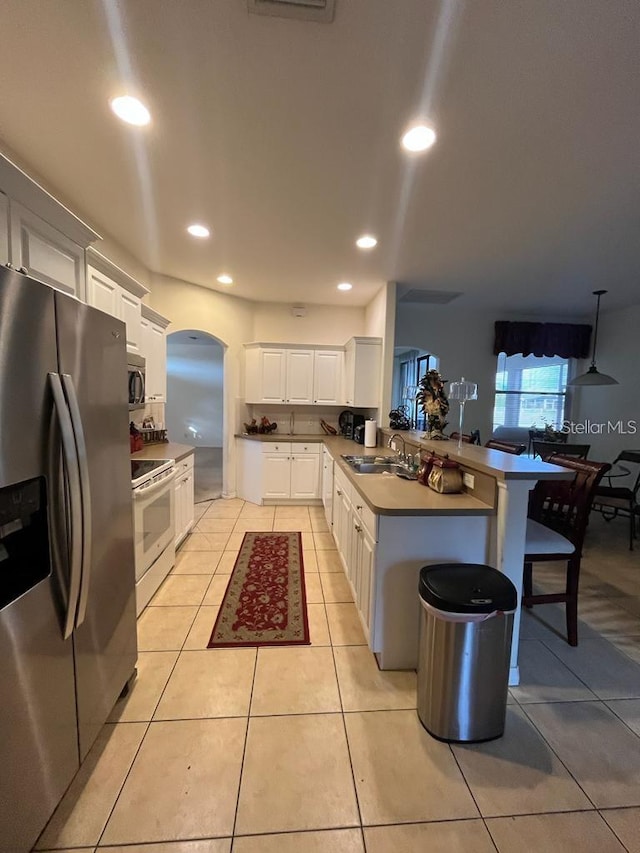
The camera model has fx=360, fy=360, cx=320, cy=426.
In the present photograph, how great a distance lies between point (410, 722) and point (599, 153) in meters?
3.00

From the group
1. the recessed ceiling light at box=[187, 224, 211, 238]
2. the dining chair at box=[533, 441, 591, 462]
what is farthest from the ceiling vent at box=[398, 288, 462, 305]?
the recessed ceiling light at box=[187, 224, 211, 238]

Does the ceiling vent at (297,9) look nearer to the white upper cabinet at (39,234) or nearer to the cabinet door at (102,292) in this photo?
the white upper cabinet at (39,234)

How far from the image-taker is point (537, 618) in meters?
2.49

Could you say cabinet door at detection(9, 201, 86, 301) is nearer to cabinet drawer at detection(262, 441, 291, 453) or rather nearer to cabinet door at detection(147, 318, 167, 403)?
cabinet door at detection(147, 318, 167, 403)

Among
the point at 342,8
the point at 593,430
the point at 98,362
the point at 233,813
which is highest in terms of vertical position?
the point at 342,8

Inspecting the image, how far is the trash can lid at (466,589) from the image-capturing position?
1.50m

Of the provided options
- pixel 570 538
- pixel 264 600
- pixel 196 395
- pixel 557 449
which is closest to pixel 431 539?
pixel 570 538

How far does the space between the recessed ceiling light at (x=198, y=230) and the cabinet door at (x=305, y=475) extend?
2.74 metres

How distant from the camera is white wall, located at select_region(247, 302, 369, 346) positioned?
528 centimetres

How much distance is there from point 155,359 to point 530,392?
562 cm

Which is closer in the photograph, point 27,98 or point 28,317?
point 28,317

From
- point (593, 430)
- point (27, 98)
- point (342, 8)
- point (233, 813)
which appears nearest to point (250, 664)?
point (233, 813)

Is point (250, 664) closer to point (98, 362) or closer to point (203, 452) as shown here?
point (98, 362)

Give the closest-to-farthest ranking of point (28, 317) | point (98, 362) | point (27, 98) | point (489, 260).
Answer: point (28, 317), point (98, 362), point (27, 98), point (489, 260)
